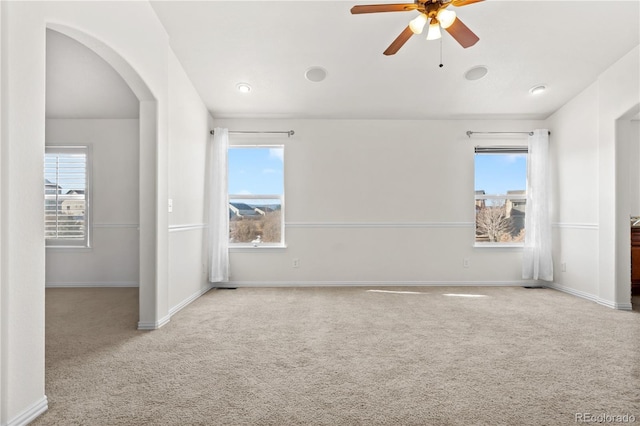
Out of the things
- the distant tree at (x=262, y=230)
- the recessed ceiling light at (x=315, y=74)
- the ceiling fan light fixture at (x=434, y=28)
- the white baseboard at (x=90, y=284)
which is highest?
the recessed ceiling light at (x=315, y=74)

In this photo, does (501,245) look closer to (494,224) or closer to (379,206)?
(494,224)

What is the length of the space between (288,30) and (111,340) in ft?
10.4

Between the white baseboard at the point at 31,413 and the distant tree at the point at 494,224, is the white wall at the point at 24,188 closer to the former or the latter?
the white baseboard at the point at 31,413

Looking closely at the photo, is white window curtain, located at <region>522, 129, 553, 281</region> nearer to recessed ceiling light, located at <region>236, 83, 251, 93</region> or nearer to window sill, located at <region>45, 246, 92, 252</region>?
recessed ceiling light, located at <region>236, 83, 251, 93</region>

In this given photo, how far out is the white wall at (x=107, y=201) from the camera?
4.89 m

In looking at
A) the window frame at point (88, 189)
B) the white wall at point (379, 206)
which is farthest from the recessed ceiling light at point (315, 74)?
the window frame at point (88, 189)

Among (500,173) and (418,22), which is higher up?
(418,22)

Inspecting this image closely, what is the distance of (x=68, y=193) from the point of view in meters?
4.94

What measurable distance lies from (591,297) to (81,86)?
6.88 m

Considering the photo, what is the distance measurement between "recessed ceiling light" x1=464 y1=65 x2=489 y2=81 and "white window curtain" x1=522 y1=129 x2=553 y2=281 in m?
1.47

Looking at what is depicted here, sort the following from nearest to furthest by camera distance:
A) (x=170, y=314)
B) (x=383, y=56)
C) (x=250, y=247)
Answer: (x=170, y=314) → (x=383, y=56) → (x=250, y=247)

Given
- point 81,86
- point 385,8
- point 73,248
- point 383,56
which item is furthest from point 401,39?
point 73,248

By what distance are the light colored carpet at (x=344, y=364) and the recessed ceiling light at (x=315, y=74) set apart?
2.63m

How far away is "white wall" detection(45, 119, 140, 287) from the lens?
4895mm
